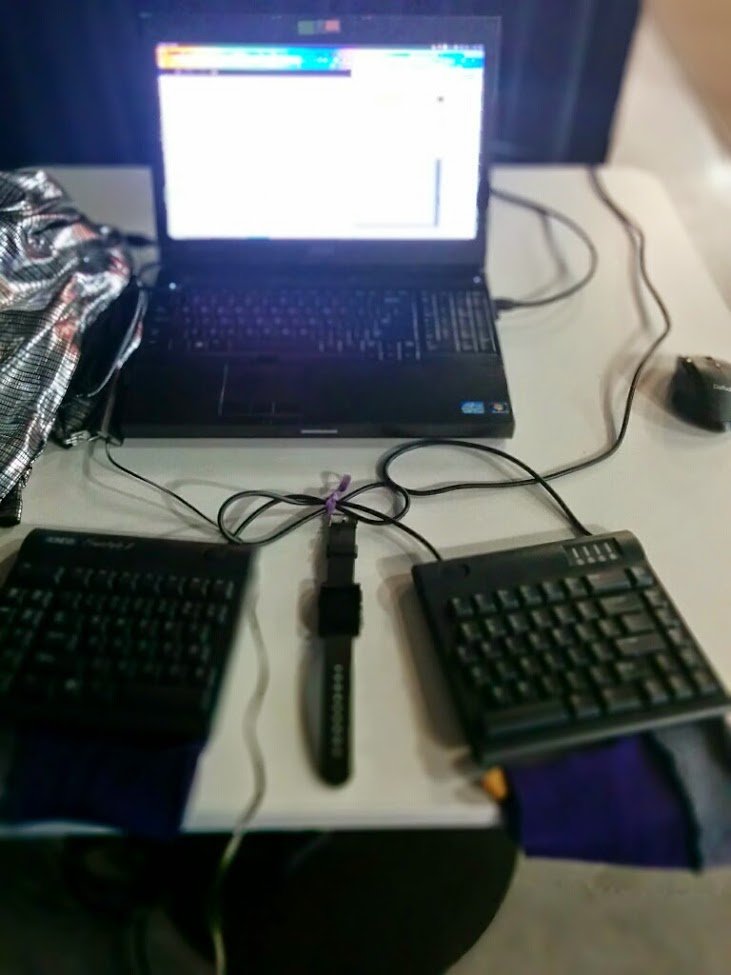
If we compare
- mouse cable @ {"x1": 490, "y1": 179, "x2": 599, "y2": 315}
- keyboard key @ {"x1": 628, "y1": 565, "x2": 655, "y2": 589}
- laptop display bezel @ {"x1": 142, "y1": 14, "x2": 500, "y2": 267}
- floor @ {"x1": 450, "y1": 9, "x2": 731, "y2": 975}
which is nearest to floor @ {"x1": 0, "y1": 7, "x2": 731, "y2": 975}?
floor @ {"x1": 450, "y1": 9, "x2": 731, "y2": 975}

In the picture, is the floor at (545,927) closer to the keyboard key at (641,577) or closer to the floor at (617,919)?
the floor at (617,919)

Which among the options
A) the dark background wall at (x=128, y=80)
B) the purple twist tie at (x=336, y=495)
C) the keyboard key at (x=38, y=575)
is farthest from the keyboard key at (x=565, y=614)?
the dark background wall at (x=128, y=80)

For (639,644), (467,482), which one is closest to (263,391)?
(467,482)

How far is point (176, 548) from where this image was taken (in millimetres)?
694

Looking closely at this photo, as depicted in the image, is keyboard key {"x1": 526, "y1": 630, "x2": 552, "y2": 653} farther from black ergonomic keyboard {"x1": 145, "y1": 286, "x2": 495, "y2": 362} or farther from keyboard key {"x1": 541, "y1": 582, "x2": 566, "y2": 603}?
black ergonomic keyboard {"x1": 145, "y1": 286, "x2": 495, "y2": 362}

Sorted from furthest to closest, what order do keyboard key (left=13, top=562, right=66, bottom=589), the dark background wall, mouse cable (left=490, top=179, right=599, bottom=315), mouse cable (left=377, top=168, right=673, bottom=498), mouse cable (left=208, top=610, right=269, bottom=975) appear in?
the dark background wall
mouse cable (left=490, top=179, right=599, bottom=315)
mouse cable (left=377, top=168, right=673, bottom=498)
keyboard key (left=13, top=562, right=66, bottom=589)
mouse cable (left=208, top=610, right=269, bottom=975)

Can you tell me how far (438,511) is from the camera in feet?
2.49

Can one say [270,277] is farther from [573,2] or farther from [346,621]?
[573,2]

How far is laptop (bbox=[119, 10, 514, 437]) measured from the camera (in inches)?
32.4

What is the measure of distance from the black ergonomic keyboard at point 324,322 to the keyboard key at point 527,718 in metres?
0.40

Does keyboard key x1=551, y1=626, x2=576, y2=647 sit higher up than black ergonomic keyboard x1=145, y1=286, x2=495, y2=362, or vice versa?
black ergonomic keyboard x1=145, y1=286, x2=495, y2=362

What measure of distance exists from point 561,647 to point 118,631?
33cm

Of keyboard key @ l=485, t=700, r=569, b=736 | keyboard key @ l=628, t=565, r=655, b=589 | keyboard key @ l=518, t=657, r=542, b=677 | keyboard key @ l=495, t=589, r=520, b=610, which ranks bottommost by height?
keyboard key @ l=485, t=700, r=569, b=736

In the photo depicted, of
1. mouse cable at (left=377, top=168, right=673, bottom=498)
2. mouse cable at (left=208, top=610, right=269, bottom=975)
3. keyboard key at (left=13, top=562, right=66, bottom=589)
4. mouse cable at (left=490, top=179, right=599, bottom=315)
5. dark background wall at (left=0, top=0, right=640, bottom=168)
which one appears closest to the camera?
mouse cable at (left=208, top=610, right=269, bottom=975)
